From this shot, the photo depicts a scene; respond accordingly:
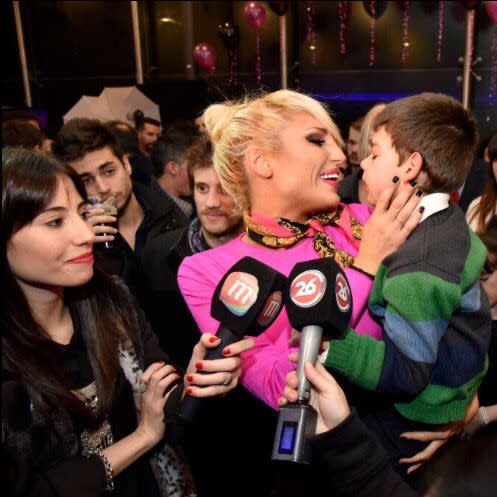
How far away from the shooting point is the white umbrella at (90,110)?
14.5 feet

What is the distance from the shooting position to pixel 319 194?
1.48 m

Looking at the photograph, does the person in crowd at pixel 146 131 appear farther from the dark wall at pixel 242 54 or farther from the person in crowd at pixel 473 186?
the person in crowd at pixel 473 186

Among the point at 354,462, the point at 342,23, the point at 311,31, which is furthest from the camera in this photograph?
the point at 311,31

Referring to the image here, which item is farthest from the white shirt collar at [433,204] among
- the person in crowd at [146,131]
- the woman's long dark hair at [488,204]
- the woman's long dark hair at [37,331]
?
the person in crowd at [146,131]

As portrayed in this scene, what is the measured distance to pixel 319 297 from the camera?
3.25ft

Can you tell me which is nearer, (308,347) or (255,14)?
(308,347)

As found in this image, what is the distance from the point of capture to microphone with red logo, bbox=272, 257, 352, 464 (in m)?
0.91

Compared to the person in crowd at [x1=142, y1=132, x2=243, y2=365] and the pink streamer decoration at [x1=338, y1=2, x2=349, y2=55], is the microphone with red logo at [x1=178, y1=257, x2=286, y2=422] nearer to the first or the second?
the person in crowd at [x1=142, y1=132, x2=243, y2=365]

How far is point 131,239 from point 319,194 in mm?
1438

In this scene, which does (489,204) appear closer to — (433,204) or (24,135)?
(433,204)

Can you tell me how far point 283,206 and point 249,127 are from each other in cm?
25

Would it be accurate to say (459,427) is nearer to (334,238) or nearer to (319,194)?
(334,238)

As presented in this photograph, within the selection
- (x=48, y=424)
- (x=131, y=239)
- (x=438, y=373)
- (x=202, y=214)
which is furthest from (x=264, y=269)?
(x=131, y=239)

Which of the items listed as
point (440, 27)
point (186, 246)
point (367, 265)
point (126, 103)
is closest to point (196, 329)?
point (186, 246)
